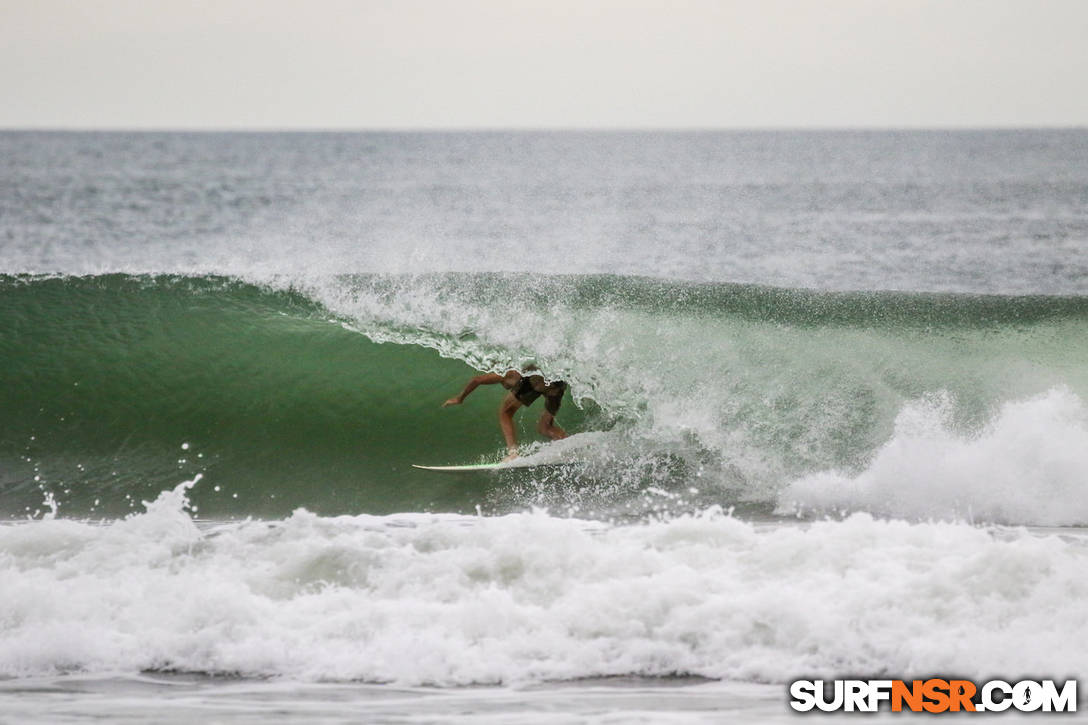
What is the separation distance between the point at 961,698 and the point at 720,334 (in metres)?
5.14

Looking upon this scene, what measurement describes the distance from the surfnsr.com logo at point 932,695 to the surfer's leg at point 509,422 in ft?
13.5

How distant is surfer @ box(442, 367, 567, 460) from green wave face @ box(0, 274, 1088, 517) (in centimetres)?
20

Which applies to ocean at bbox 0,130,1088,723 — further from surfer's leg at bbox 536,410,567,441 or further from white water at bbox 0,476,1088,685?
surfer's leg at bbox 536,410,567,441

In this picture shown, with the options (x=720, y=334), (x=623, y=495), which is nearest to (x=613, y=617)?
(x=623, y=495)

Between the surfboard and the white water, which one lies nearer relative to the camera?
the white water

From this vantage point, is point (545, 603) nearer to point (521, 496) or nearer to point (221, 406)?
point (521, 496)


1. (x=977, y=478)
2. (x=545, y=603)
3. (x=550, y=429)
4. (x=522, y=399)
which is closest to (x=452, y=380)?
(x=522, y=399)

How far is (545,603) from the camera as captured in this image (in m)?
5.22

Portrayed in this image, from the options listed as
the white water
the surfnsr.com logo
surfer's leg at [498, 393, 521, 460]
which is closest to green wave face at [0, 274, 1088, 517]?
surfer's leg at [498, 393, 521, 460]

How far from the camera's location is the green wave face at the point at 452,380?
8.24 m

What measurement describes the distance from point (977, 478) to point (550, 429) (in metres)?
2.98

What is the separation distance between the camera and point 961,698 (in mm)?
4434

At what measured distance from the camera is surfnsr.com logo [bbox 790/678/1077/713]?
4355 millimetres

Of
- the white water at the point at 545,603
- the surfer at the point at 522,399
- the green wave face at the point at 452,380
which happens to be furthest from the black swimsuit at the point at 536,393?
the white water at the point at 545,603
